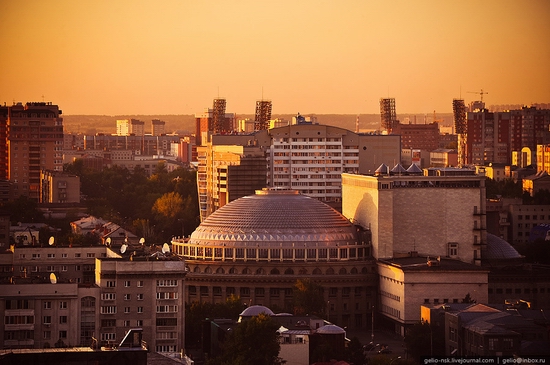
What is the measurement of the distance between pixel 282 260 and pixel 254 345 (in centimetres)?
4525

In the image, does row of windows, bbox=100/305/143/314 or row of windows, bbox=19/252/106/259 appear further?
row of windows, bbox=19/252/106/259

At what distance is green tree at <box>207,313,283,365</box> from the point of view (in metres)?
106

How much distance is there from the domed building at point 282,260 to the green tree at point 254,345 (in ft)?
120

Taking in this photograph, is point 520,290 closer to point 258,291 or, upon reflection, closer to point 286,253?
point 286,253

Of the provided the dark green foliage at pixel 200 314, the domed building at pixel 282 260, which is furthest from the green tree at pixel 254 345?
the domed building at pixel 282 260

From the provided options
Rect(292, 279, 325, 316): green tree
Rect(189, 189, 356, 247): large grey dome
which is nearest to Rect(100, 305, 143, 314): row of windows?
Rect(292, 279, 325, 316): green tree

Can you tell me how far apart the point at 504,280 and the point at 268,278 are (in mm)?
18141

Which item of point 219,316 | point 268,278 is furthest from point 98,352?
point 268,278

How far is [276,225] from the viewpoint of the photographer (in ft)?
511

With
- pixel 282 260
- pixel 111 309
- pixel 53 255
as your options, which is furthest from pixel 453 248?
pixel 111 309

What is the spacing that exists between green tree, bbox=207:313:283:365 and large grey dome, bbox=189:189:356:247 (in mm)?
43447

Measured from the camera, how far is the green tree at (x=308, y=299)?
136500 millimetres

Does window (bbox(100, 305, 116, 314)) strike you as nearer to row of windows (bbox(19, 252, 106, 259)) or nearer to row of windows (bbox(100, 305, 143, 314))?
row of windows (bbox(100, 305, 143, 314))

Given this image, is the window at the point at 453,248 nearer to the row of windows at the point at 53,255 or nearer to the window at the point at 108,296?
the row of windows at the point at 53,255
